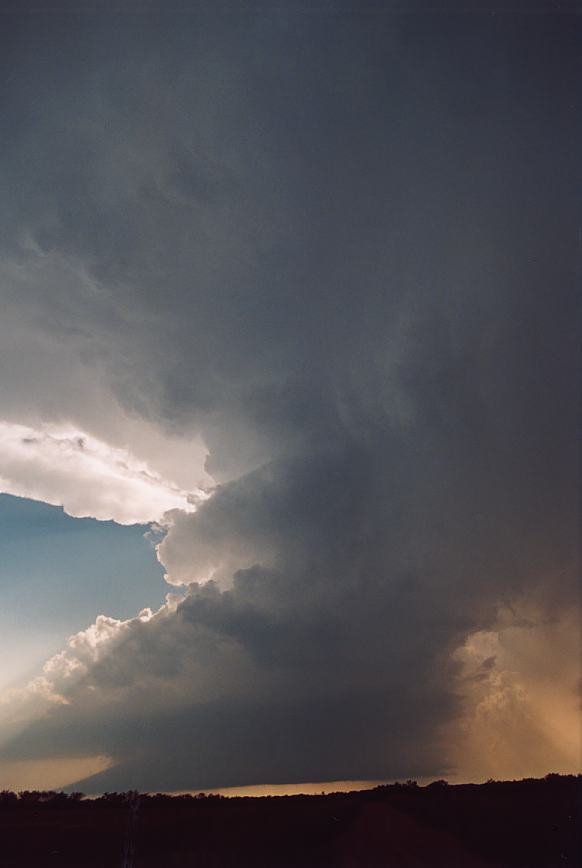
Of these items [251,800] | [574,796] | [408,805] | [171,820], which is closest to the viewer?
[171,820]

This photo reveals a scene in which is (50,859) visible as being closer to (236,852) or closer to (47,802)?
(236,852)

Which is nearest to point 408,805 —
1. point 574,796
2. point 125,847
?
point 574,796

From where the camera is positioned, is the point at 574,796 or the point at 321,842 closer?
the point at 321,842

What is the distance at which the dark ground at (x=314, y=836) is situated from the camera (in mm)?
49750

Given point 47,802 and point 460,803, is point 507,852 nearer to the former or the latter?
point 460,803

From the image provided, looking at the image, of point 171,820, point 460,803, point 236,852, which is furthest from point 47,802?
point 460,803

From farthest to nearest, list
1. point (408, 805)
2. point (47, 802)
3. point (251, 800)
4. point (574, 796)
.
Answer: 1. point (47, 802)
2. point (251, 800)
3. point (574, 796)
4. point (408, 805)

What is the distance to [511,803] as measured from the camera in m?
63.3

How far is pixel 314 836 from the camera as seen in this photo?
52.9m

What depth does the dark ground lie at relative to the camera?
1959 inches

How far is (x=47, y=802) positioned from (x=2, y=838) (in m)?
36.6

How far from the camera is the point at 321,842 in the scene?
52.0 m

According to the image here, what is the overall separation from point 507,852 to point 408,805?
36.7 feet

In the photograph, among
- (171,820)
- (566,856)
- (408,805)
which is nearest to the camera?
(566,856)
